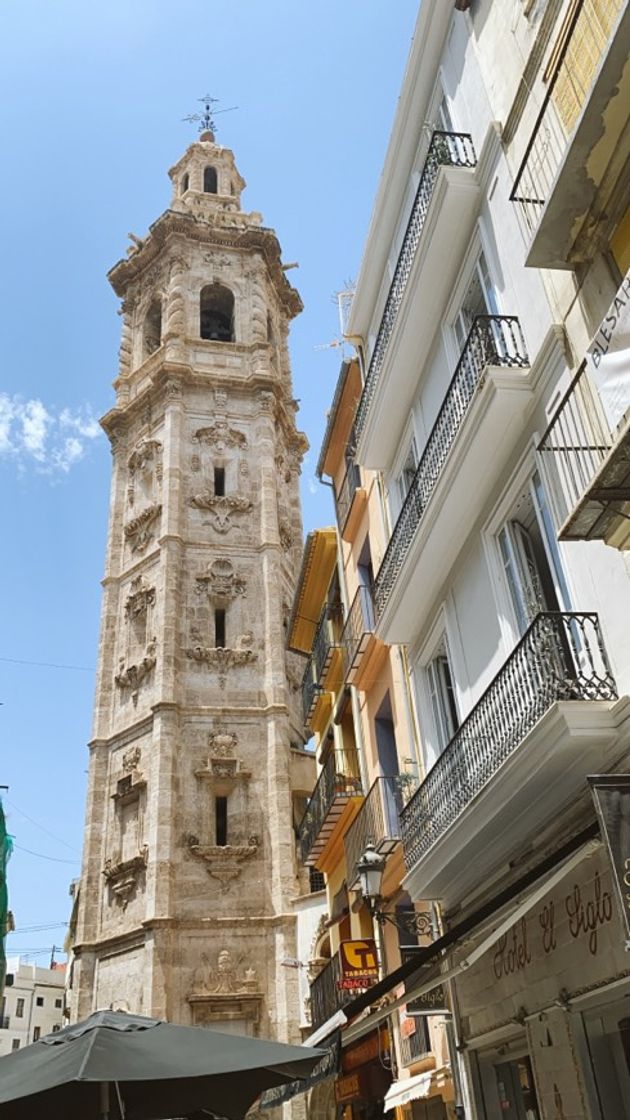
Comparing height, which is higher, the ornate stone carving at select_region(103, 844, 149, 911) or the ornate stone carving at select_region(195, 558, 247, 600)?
the ornate stone carving at select_region(195, 558, 247, 600)

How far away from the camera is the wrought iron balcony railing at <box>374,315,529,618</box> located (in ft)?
24.6

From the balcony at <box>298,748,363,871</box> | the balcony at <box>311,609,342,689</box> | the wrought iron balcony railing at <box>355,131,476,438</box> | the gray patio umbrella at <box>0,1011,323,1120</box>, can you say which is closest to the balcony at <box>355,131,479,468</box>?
the wrought iron balcony railing at <box>355,131,476,438</box>

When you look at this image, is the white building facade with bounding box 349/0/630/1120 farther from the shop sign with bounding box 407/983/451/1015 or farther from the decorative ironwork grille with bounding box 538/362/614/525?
the shop sign with bounding box 407/983/451/1015

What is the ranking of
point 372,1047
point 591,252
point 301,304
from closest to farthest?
point 591,252
point 372,1047
point 301,304

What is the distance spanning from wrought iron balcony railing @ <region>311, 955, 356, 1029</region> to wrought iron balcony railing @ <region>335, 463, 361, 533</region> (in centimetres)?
684

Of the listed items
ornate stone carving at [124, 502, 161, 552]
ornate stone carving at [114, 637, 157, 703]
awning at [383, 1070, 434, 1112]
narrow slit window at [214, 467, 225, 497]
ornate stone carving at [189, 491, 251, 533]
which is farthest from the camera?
narrow slit window at [214, 467, 225, 497]

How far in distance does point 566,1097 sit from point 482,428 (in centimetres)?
465

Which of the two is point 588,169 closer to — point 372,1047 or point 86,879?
point 372,1047

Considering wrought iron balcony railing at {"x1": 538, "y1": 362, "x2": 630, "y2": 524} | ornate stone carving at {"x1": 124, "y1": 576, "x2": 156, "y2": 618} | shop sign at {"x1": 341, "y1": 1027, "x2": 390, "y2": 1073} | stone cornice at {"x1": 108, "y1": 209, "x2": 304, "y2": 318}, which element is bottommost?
shop sign at {"x1": 341, "y1": 1027, "x2": 390, "y2": 1073}

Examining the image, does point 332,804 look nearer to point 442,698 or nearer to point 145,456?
point 442,698

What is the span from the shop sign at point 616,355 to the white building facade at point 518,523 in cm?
1

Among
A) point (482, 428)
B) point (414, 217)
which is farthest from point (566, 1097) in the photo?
point (414, 217)

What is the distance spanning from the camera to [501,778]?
6.28 meters

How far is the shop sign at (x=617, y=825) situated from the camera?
454 centimetres
